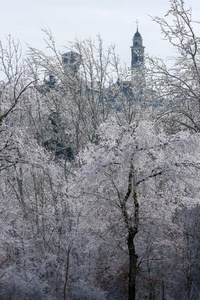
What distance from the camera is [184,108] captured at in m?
13.7

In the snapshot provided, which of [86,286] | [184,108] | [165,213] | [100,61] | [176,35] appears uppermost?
[100,61]

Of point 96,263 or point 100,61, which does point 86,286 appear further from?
point 100,61

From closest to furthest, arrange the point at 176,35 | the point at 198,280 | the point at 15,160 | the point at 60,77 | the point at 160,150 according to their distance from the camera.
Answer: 1. the point at 15,160
2. the point at 160,150
3. the point at 176,35
4. the point at 198,280
5. the point at 60,77

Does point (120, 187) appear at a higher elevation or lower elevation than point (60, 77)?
lower

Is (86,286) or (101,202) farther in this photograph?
(86,286)

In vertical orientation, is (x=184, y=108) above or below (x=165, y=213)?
above

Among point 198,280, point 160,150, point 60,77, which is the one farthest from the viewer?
point 60,77

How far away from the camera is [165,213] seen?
9.98 metres

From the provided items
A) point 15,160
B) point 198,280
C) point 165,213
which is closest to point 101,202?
point 165,213

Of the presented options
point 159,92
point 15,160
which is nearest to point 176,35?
point 159,92

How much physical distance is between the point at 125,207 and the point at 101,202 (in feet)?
1.67

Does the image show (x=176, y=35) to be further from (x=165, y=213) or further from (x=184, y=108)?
(x=165, y=213)

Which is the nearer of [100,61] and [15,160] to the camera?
[15,160]

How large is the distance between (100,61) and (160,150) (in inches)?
333
